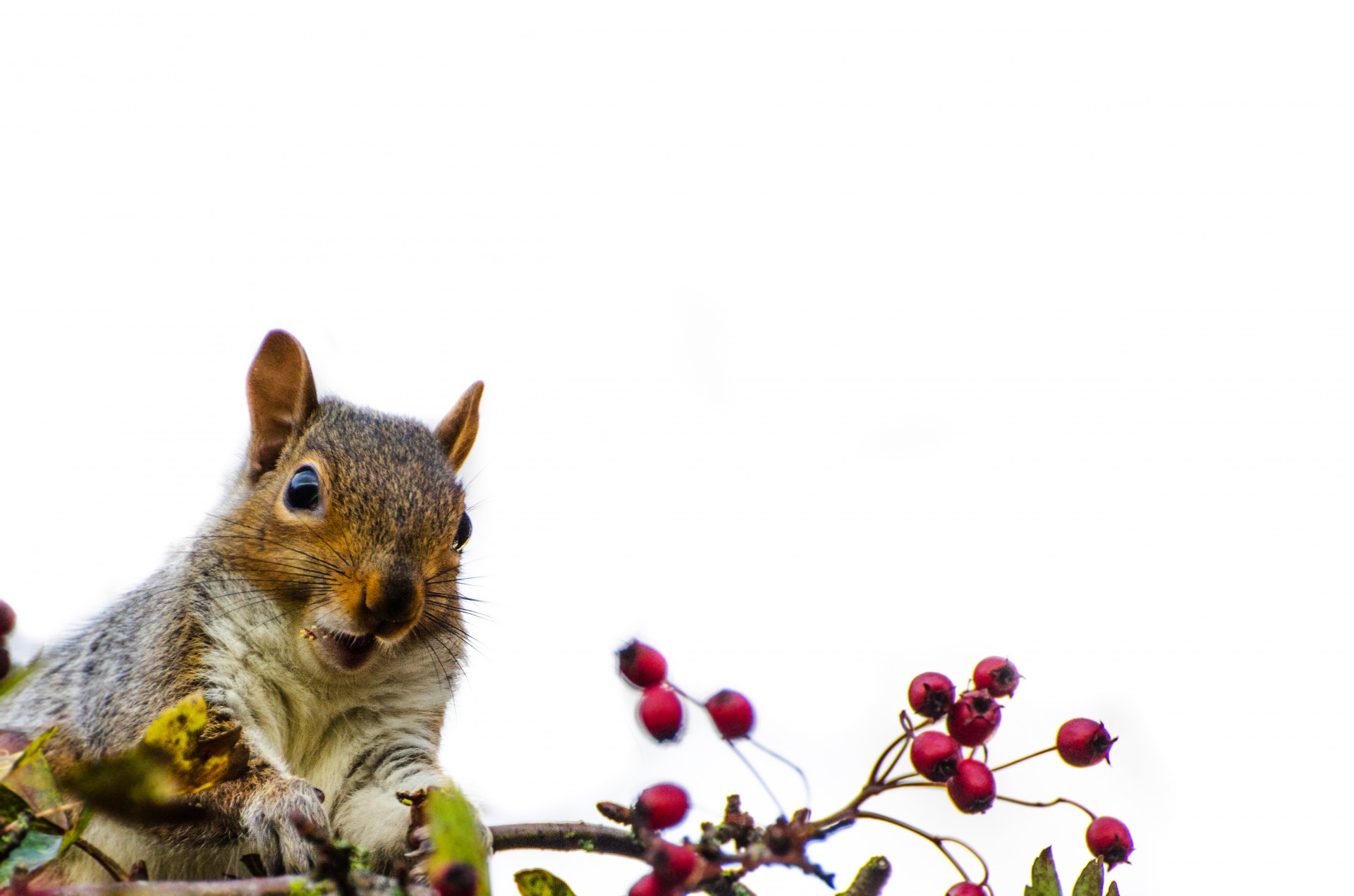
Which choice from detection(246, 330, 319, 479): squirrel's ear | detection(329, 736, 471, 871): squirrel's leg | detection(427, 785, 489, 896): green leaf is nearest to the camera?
detection(427, 785, 489, 896): green leaf

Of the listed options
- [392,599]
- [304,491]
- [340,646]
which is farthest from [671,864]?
[304,491]

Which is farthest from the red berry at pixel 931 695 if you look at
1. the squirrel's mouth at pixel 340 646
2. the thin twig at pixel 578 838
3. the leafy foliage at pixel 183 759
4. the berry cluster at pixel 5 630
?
the berry cluster at pixel 5 630

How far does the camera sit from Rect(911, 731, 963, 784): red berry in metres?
1.47

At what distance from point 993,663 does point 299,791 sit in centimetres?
105

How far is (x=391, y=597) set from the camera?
2074mm

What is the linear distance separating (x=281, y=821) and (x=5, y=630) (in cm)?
50

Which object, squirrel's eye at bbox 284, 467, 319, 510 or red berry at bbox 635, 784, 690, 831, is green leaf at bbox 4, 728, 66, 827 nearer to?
red berry at bbox 635, 784, 690, 831

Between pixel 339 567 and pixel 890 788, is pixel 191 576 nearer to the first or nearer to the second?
pixel 339 567

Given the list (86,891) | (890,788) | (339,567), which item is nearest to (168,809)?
(86,891)

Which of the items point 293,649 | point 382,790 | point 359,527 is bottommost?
point 382,790

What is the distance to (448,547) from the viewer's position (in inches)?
97.7

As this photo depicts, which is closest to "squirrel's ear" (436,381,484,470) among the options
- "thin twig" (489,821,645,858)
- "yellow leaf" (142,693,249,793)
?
"thin twig" (489,821,645,858)

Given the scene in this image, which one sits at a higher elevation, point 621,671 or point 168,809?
point 621,671

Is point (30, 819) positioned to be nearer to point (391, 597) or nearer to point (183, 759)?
point (183, 759)
